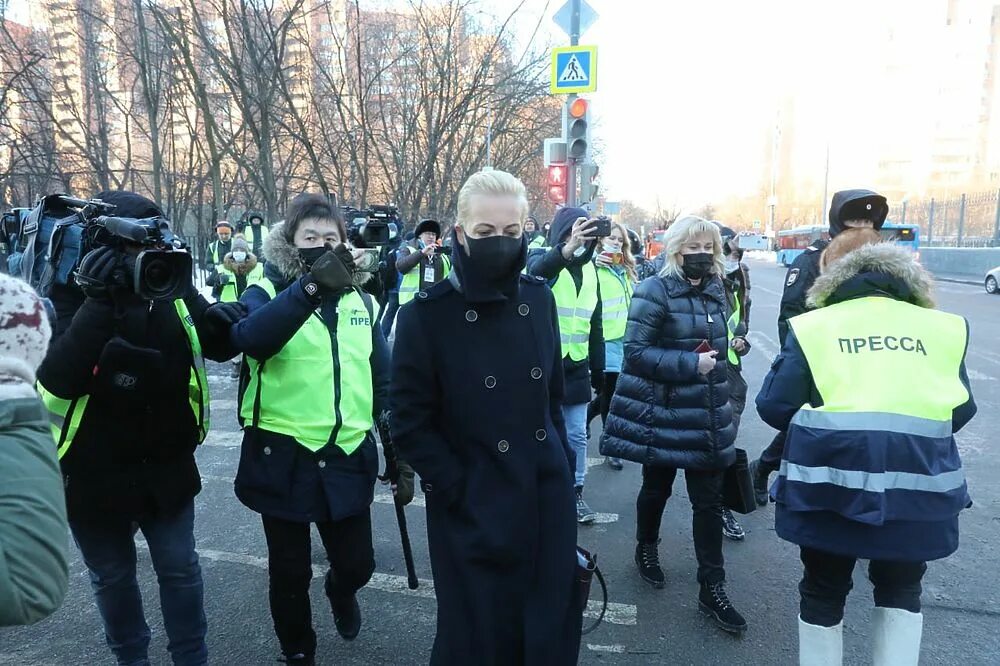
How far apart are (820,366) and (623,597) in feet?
6.07

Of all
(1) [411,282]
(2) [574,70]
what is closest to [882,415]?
(1) [411,282]

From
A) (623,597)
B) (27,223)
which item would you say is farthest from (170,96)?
(623,597)

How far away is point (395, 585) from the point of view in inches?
143

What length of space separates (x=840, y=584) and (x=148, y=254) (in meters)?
2.59

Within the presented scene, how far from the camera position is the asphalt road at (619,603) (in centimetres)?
301

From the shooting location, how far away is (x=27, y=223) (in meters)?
2.48

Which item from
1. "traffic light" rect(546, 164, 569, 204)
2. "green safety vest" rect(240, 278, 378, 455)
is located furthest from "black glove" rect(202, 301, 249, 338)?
"traffic light" rect(546, 164, 569, 204)

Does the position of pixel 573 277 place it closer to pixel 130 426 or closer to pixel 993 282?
pixel 130 426

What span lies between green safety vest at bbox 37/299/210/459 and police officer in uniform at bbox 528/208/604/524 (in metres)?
2.34

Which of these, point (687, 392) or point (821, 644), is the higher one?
point (687, 392)

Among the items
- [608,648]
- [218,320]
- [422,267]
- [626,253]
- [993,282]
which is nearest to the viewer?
[218,320]

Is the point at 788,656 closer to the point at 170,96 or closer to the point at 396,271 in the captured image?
the point at 396,271

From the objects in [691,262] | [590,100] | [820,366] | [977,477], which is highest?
[590,100]

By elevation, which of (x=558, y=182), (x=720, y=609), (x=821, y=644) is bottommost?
(x=720, y=609)
